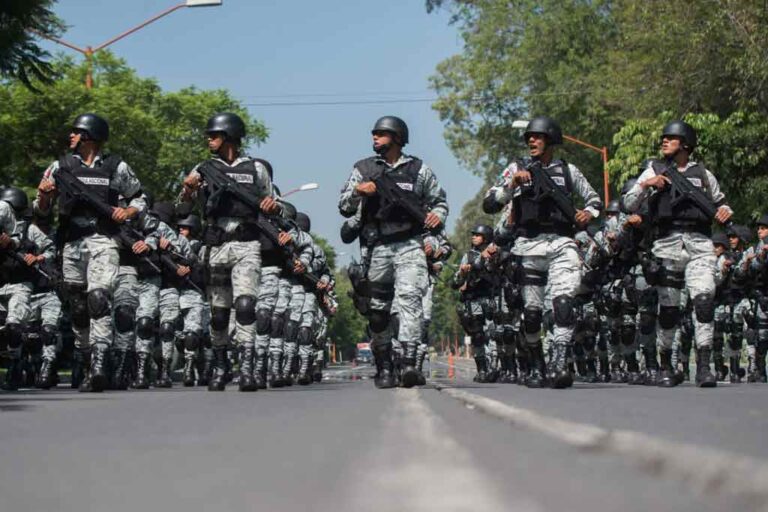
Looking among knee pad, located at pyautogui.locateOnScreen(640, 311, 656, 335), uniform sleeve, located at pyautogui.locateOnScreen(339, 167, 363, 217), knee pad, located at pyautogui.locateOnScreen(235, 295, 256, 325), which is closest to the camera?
uniform sleeve, located at pyautogui.locateOnScreen(339, 167, 363, 217)

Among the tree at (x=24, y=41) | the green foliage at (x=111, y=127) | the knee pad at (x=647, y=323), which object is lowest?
the knee pad at (x=647, y=323)

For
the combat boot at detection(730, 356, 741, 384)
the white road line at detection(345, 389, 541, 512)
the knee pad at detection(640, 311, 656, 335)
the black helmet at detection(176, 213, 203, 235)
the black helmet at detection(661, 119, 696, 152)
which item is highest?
the black helmet at detection(176, 213, 203, 235)

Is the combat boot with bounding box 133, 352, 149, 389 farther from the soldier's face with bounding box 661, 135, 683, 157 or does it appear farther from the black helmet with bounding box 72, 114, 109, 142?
the soldier's face with bounding box 661, 135, 683, 157

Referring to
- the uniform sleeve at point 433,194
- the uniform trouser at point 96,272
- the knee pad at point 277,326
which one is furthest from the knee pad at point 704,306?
the knee pad at point 277,326

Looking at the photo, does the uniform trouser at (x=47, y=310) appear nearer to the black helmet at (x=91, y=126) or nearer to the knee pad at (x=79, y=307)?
the knee pad at (x=79, y=307)

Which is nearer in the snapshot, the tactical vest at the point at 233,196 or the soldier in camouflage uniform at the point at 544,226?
the soldier in camouflage uniform at the point at 544,226

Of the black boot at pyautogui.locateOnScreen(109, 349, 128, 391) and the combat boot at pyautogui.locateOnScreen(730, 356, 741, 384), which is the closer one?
the black boot at pyautogui.locateOnScreen(109, 349, 128, 391)

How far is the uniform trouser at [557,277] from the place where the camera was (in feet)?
34.1

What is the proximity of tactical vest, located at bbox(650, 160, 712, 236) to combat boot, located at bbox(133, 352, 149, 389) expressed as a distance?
607cm

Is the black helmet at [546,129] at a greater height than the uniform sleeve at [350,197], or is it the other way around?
the black helmet at [546,129]

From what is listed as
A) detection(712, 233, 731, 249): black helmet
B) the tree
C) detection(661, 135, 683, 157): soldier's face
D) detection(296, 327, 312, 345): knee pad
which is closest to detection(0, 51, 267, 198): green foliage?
the tree

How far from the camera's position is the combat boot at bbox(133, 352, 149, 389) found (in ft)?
44.9

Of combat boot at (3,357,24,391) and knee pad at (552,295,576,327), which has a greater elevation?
knee pad at (552,295,576,327)

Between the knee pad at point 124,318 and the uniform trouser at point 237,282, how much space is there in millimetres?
1090
